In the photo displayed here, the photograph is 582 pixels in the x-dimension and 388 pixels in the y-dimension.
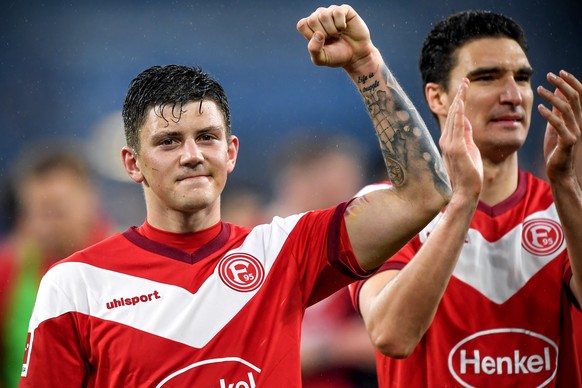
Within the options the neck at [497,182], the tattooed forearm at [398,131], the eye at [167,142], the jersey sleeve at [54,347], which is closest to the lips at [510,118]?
the neck at [497,182]

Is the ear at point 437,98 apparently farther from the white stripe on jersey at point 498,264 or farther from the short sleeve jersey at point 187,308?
the short sleeve jersey at point 187,308

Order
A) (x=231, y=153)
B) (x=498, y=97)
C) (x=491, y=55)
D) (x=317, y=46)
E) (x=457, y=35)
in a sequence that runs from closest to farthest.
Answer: (x=317, y=46) < (x=231, y=153) < (x=498, y=97) < (x=491, y=55) < (x=457, y=35)

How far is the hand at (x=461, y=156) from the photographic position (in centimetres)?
262

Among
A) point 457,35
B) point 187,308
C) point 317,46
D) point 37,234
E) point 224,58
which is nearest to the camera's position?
point 317,46

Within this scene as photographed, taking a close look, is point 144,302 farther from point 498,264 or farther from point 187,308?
point 498,264

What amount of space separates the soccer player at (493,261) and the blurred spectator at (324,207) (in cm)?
118

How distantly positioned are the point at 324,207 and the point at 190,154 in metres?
2.69

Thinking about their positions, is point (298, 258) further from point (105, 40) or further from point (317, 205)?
point (105, 40)

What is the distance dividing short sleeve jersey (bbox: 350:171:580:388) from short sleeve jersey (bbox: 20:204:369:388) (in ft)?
1.78

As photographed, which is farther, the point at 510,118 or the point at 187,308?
the point at 510,118

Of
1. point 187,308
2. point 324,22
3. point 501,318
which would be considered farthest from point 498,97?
point 187,308

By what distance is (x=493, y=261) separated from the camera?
10.2 feet

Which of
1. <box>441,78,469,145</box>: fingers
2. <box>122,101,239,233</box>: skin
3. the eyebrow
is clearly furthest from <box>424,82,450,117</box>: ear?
<box>122,101,239,233</box>: skin

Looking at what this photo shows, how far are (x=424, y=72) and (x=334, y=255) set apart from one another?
1.33m
